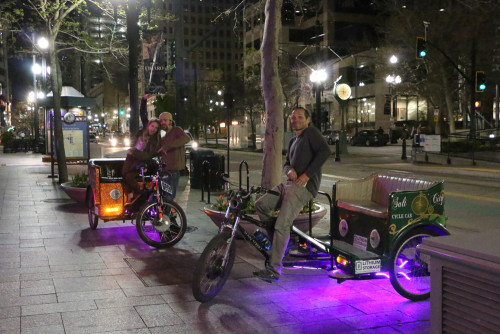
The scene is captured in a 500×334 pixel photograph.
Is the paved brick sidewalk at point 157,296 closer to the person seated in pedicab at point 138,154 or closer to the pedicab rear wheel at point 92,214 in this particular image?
the pedicab rear wheel at point 92,214

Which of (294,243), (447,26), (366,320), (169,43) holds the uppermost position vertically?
(447,26)

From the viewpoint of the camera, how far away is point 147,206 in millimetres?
7617

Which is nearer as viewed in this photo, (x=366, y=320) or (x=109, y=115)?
(x=366, y=320)

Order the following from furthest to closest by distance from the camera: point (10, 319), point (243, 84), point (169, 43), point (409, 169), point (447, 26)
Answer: point (243, 84), point (447, 26), point (409, 169), point (169, 43), point (10, 319)

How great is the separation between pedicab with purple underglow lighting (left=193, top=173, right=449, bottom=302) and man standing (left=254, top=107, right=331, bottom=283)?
0.51 ft

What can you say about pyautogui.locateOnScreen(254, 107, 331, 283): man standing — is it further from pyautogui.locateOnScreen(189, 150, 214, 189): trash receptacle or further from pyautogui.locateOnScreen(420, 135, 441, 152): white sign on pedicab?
pyautogui.locateOnScreen(420, 135, 441, 152): white sign on pedicab

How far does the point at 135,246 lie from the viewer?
25.4 ft

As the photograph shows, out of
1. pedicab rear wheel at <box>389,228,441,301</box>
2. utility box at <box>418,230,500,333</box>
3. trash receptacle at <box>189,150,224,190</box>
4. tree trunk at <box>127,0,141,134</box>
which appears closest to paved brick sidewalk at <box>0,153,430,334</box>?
pedicab rear wheel at <box>389,228,441,301</box>

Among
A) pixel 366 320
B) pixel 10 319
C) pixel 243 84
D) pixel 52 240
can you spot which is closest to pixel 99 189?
pixel 52 240

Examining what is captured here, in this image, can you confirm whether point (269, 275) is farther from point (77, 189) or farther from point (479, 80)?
point (479, 80)

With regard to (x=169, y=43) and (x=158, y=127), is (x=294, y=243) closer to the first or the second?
(x=158, y=127)

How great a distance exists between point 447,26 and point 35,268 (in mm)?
35787

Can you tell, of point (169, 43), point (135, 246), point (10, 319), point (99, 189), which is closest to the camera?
point (10, 319)

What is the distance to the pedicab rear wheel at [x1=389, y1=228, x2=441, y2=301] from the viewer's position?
5266 millimetres
